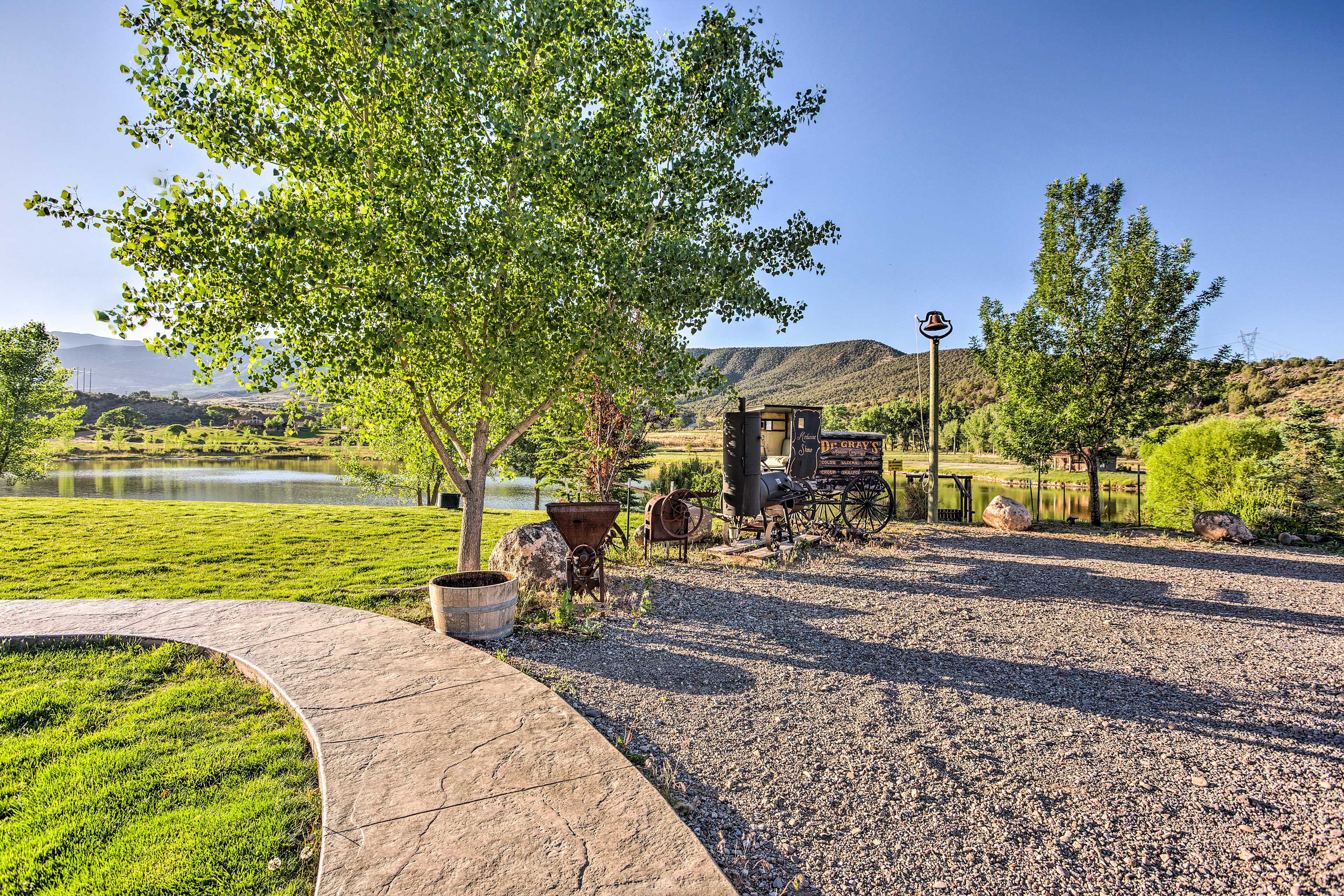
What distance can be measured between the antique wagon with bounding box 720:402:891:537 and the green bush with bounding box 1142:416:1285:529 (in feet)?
20.5

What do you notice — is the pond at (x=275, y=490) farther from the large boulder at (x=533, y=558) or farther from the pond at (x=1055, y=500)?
the large boulder at (x=533, y=558)

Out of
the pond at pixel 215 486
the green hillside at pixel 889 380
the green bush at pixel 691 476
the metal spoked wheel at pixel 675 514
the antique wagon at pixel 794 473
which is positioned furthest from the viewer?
the pond at pixel 215 486

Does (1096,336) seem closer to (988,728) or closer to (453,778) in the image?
(988,728)

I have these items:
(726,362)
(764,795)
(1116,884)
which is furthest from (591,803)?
(726,362)

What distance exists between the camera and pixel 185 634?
500 cm

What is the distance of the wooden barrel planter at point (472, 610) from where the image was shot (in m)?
5.16

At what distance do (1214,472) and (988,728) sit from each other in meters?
12.9

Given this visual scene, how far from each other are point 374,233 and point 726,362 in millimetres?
124035

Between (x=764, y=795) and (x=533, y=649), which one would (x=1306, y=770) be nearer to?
(x=764, y=795)

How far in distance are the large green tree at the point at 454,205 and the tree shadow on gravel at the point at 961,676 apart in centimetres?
275

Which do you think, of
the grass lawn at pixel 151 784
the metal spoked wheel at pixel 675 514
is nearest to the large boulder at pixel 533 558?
the metal spoked wheel at pixel 675 514

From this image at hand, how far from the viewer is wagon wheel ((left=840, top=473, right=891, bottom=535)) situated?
11.0 m

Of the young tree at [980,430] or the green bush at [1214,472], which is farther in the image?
the young tree at [980,430]

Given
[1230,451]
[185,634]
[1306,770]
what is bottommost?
[1306,770]
